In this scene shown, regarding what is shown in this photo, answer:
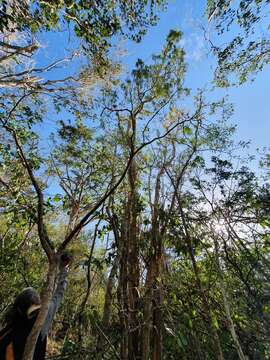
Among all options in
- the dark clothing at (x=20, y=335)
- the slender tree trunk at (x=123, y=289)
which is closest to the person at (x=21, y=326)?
the dark clothing at (x=20, y=335)

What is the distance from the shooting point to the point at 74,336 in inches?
145

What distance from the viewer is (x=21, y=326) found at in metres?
2.00

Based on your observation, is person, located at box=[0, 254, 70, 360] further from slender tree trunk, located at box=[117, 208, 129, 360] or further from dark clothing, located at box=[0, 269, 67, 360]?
slender tree trunk, located at box=[117, 208, 129, 360]

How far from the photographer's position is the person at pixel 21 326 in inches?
74.4

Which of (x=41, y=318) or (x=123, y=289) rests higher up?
(x=123, y=289)

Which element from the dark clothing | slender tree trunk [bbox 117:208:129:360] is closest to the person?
the dark clothing

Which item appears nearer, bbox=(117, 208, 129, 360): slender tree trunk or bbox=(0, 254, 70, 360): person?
bbox=(0, 254, 70, 360): person

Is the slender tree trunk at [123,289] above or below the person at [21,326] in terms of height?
above

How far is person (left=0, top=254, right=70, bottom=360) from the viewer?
189 centimetres

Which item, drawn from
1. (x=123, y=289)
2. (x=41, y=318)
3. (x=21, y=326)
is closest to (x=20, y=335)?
(x=21, y=326)

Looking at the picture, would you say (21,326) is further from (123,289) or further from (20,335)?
(123,289)

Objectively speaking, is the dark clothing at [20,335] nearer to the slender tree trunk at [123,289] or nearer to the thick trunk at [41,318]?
the thick trunk at [41,318]

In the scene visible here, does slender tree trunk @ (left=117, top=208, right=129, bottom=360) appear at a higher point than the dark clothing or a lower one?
higher

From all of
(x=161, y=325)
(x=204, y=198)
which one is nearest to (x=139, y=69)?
(x=204, y=198)
